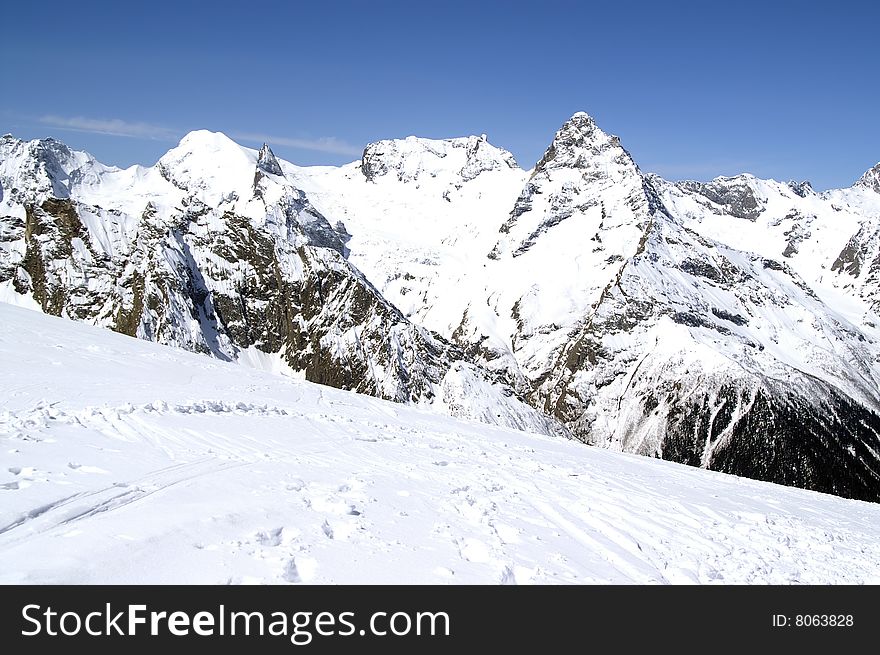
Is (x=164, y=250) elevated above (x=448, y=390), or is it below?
above

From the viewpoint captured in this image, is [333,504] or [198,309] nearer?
[333,504]

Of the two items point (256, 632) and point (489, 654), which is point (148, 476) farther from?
point (489, 654)

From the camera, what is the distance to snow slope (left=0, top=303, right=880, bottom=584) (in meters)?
9.83

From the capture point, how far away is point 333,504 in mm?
12852

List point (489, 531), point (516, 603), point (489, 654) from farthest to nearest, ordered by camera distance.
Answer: point (489, 531) < point (516, 603) < point (489, 654)

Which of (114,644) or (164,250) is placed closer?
(114,644)

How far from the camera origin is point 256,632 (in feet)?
27.6

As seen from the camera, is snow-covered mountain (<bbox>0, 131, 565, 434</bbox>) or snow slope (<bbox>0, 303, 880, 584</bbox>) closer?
snow slope (<bbox>0, 303, 880, 584</bbox>)

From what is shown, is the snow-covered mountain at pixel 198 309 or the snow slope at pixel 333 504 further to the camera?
the snow-covered mountain at pixel 198 309

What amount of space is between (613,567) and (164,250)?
626ft

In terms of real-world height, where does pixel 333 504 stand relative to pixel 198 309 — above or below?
below

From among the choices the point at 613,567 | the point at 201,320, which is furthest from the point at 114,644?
the point at 201,320

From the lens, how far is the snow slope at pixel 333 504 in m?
9.83

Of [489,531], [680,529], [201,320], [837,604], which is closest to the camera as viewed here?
[837,604]
